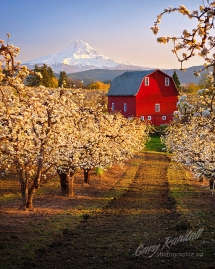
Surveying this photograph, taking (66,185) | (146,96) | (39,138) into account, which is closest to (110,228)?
(39,138)

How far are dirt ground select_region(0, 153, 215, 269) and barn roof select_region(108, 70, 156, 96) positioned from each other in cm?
4331

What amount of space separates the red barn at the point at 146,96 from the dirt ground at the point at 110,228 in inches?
1665

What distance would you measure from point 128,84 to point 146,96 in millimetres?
4259

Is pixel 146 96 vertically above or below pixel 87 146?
above

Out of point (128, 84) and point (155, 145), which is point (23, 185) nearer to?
point (155, 145)

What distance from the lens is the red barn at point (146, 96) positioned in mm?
69188

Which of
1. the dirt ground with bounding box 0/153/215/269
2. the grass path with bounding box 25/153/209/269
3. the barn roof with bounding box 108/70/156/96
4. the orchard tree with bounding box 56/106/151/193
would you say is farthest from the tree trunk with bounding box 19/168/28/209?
the barn roof with bounding box 108/70/156/96

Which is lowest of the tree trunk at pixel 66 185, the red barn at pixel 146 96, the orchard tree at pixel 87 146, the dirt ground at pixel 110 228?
the dirt ground at pixel 110 228

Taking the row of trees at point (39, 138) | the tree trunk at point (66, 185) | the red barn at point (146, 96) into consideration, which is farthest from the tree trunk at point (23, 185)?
the red barn at point (146, 96)

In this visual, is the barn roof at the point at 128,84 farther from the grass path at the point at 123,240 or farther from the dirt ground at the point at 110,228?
the grass path at the point at 123,240

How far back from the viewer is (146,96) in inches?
2768

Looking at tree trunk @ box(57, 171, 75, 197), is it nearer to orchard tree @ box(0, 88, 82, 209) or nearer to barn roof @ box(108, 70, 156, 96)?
orchard tree @ box(0, 88, 82, 209)

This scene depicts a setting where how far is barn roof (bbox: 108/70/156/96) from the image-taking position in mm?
69500

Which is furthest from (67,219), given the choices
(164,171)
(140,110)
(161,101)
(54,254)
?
(161,101)
